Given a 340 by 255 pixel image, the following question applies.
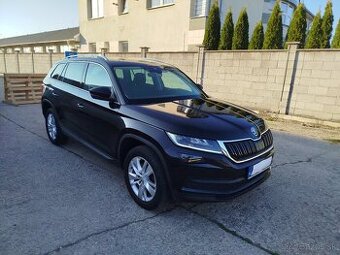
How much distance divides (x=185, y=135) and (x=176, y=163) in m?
0.29

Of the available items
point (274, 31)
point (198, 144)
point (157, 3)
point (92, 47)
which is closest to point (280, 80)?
point (274, 31)

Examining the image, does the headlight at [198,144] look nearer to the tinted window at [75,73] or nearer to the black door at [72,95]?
the black door at [72,95]

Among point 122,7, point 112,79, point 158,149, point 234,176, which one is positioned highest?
point 122,7

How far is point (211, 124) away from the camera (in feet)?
9.55

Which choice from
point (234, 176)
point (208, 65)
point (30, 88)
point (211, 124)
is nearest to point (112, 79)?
point (211, 124)

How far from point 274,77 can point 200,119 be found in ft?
22.2

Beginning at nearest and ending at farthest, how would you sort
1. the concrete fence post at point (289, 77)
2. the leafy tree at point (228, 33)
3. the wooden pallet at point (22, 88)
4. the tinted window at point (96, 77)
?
the tinted window at point (96, 77) < the concrete fence post at point (289, 77) < the wooden pallet at point (22, 88) < the leafy tree at point (228, 33)

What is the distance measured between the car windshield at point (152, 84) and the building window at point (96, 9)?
18907 mm

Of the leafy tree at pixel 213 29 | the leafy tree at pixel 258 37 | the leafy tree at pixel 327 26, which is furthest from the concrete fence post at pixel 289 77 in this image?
the leafy tree at pixel 213 29

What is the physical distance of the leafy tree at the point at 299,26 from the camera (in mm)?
9906

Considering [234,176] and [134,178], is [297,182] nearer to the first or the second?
[234,176]

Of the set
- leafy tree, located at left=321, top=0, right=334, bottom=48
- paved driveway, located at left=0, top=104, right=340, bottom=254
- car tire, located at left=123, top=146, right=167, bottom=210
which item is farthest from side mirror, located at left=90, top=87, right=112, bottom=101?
leafy tree, located at left=321, top=0, right=334, bottom=48

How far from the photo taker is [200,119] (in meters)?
3.01

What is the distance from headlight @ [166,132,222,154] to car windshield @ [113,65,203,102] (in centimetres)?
99
